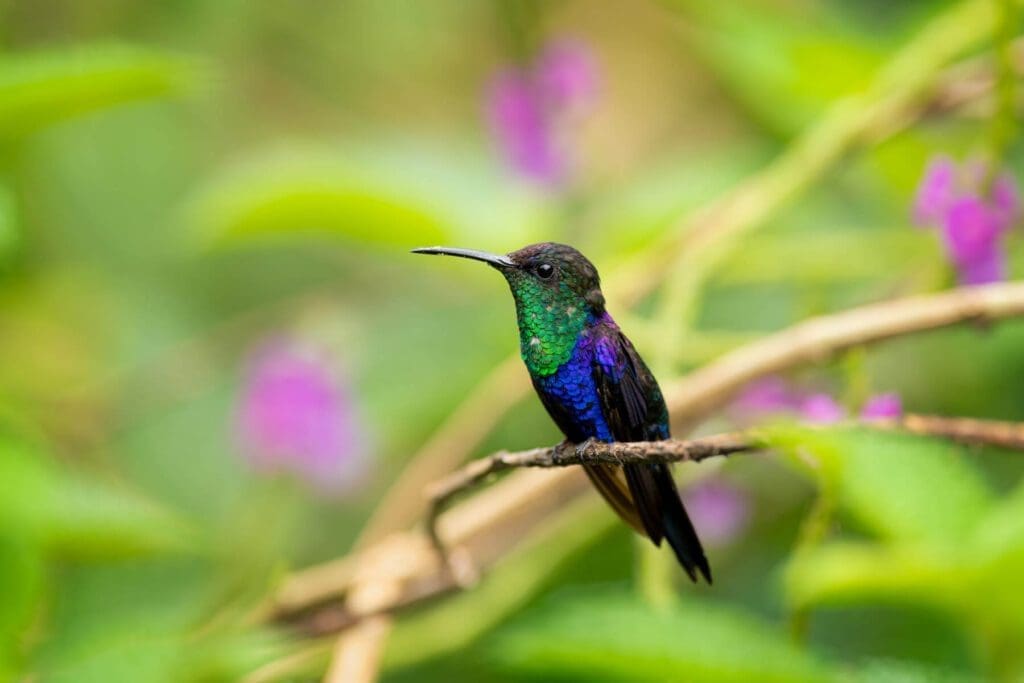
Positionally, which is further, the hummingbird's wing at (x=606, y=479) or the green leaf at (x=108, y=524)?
the green leaf at (x=108, y=524)

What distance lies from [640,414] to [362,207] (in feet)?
4.30

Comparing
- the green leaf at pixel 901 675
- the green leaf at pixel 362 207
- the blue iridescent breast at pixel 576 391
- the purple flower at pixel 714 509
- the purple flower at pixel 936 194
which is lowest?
the green leaf at pixel 901 675

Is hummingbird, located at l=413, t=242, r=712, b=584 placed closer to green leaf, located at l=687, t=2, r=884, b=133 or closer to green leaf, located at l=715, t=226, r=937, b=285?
green leaf, located at l=715, t=226, r=937, b=285

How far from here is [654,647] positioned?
156 cm

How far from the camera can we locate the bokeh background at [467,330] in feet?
5.61

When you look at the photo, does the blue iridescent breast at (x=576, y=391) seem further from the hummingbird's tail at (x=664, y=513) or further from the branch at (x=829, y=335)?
the branch at (x=829, y=335)

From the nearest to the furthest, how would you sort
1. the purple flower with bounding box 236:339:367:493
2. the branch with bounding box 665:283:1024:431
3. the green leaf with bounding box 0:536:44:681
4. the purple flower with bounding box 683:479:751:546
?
the branch with bounding box 665:283:1024:431 → the green leaf with bounding box 0:536:44:681 → the purple flower with bounding box 683:479:751:546 → the purple flower with bounding box 236:339:367:493

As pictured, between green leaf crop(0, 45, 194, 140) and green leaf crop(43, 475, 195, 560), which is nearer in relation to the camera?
green leaf crop(0, 45, 194, 140)

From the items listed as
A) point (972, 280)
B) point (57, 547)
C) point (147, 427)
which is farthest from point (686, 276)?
point (147, 427)

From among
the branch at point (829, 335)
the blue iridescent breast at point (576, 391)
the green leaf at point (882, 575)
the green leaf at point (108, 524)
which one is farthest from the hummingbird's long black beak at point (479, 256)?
the green leaf at point (108, 524)

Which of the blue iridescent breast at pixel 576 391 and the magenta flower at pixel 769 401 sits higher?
the magenta flower at pixel 769 401

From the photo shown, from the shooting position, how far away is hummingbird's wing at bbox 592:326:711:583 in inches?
51.1

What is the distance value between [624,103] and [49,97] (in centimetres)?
380

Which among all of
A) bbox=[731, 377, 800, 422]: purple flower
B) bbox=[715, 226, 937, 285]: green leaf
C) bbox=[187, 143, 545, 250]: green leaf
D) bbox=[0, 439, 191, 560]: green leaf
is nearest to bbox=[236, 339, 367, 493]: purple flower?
bbox=[187, 143, 545, 250]: green leaf
